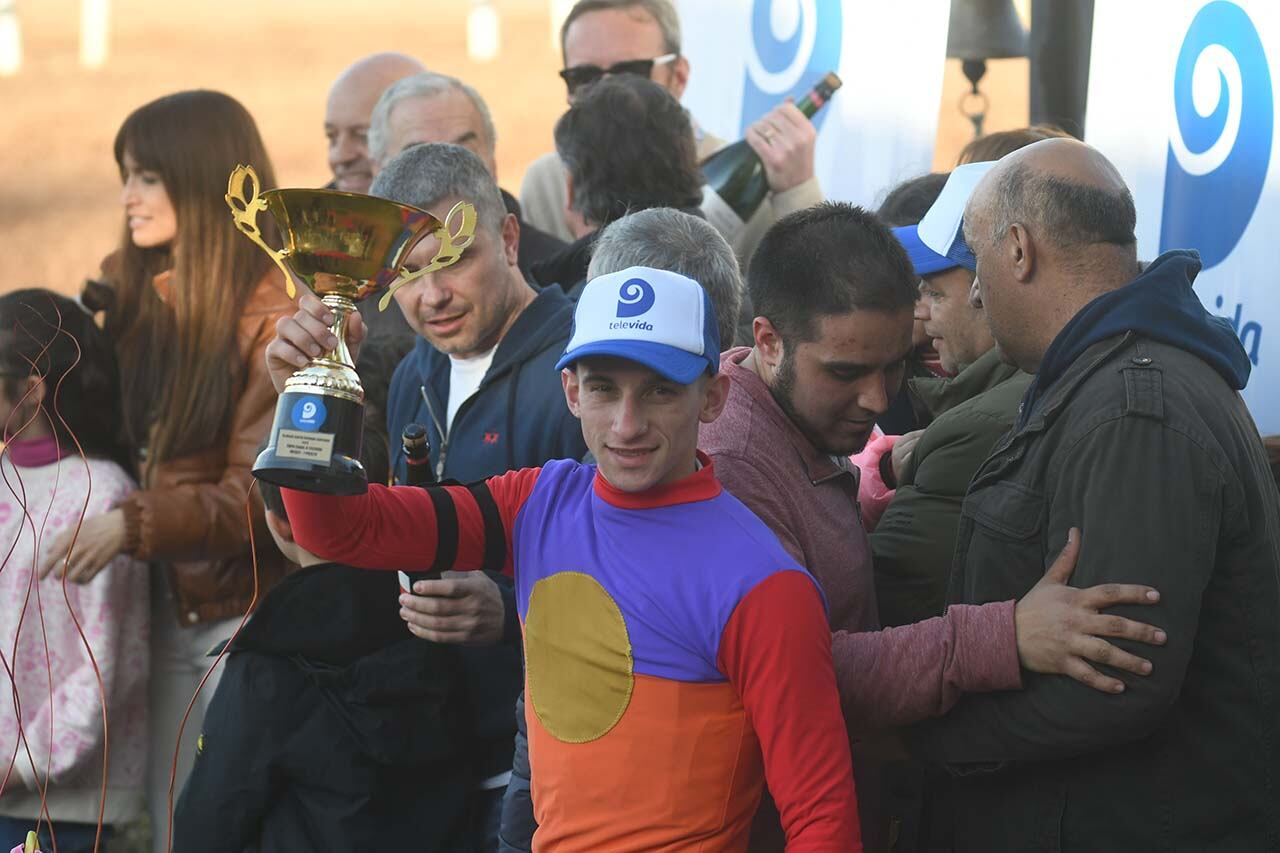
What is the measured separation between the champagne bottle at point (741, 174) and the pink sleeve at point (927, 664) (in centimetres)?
251

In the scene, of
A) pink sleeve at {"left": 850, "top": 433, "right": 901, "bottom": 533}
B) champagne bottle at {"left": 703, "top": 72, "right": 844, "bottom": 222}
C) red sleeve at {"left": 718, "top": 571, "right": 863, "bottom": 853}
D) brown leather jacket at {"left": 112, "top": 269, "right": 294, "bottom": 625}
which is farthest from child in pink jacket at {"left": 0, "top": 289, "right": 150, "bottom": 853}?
red sleeve at {"left": 718, "top": 571, "right": 863, "bottom": 853}

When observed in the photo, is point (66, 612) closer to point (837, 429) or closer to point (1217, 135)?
point (837, 429)

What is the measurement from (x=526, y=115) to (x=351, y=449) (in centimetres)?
1360

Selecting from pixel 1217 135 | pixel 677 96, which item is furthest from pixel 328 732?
pixel 677 96

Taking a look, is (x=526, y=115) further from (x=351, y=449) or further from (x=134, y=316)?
(x=351, y=449)

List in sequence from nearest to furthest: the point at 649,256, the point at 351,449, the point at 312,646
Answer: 1. the point at 351,449
2. the point at 649,256
3. the point at 312,646

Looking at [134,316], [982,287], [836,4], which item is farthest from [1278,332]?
[134,316]

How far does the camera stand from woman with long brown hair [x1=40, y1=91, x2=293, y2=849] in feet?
14.3

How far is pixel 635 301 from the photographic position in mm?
2537

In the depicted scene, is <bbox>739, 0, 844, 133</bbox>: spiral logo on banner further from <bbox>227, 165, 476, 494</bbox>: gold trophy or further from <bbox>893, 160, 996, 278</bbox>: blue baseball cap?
<bbox>227, 165, 476, 494</bbox>: gold trophy

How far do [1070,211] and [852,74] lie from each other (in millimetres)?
2683

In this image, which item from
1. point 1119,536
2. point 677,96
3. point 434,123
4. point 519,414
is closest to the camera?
point 1119,536

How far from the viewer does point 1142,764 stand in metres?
2.59

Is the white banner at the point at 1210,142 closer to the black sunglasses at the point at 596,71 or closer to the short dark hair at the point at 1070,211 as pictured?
the short dark hair at the point at 1070,211
